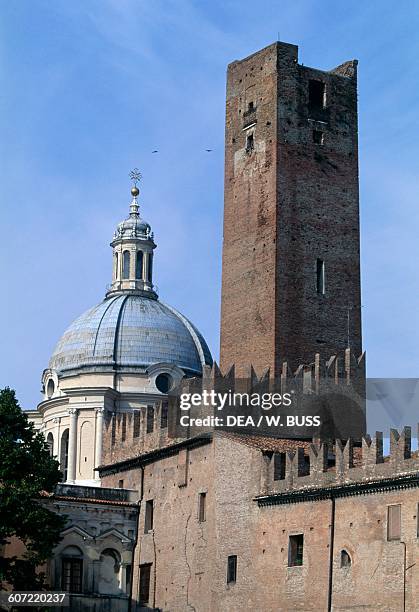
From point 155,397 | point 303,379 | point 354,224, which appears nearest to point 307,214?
point 354,224

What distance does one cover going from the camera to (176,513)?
4350 centimetres

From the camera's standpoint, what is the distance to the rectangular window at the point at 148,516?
1780 inches

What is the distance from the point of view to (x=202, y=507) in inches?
1658

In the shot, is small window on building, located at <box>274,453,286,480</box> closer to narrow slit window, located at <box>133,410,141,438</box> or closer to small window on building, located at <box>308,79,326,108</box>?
narrow slit window, located at <box>133,410,141,438</box>

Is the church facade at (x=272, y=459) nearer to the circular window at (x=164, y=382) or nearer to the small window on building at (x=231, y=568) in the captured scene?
the small window on building at (x=231, y=568)

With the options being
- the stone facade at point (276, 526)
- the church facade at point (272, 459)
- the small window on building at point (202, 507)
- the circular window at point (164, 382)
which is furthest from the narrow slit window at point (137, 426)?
the circular window at point (164, 382)

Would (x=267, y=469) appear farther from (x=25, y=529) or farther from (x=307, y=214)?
(x=307, y=214)

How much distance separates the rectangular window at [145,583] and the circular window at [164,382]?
19694 millimetres

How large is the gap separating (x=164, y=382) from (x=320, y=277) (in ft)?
61.4

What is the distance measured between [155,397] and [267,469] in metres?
24.1

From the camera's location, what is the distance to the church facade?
119ft

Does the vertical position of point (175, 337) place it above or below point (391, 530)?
above

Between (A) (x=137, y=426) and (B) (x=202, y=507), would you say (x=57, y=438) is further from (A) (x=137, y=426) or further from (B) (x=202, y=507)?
(B) (x=202, y=507)

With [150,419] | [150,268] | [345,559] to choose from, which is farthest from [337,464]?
[150,268]
